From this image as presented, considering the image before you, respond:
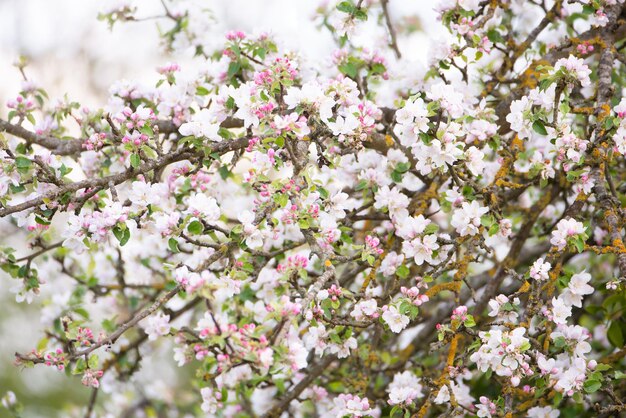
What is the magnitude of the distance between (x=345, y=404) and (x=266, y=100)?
86 centimetres

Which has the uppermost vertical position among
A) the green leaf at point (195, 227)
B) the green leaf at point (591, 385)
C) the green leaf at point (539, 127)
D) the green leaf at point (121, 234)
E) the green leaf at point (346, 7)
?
the green leaf at point (346, 7)

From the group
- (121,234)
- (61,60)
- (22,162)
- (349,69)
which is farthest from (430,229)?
(61,60)

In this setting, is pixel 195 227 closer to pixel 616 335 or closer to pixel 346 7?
pixel 346 7

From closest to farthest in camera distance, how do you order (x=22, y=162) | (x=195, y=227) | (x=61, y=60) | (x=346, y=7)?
(x=195, y=227), (x=22, y=162), (x=346, y=7), (x=61, y=60)

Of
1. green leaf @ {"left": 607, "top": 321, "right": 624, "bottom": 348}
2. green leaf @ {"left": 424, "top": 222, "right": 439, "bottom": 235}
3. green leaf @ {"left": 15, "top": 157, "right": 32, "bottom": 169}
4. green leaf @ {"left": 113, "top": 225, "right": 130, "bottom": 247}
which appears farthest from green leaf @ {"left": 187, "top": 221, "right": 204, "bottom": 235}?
green leaf @ {"left": 607, "top": 321, "right": 624, "bottom": 348}

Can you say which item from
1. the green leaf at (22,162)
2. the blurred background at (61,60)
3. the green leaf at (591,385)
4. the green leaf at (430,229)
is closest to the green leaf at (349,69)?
the green leaf at (430,229)

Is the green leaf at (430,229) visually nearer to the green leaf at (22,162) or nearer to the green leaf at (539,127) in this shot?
the green leaf at (539,127)

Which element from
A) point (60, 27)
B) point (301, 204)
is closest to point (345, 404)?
point (301, 204)

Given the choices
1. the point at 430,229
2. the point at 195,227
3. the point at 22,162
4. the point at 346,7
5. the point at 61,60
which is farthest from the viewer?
the point at 61,60

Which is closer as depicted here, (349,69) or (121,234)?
(121,234)

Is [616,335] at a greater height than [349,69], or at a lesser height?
lesser

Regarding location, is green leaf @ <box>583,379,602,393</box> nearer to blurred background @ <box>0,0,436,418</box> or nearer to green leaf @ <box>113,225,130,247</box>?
green leaf @ <box>113,225,130,247</box>

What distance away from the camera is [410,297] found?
1.79 m

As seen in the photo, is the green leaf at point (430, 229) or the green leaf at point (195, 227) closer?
the green leaf at point (195, 227)
